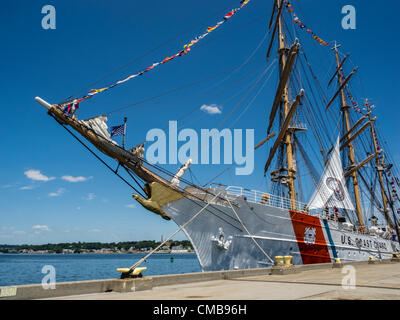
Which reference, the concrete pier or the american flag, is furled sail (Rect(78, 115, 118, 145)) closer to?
the american flag

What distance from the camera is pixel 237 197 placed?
16531 millimetres

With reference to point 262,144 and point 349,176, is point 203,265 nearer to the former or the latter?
point 262,144

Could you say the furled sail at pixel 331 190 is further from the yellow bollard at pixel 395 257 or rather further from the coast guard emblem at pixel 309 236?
the yellow bollard at pixel 395 257

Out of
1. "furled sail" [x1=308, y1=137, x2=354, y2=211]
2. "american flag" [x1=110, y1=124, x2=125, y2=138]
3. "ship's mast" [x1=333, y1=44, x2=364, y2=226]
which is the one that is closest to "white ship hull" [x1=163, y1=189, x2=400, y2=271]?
"furled sail" [x1=308, y1=137, x2=354, y2=211]

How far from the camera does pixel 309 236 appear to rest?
→ 19.9 meters

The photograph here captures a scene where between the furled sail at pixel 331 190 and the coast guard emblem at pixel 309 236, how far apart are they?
244 centimetres

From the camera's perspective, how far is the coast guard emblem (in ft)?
64.5

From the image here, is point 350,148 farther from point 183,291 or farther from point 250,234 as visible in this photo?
point 183,291

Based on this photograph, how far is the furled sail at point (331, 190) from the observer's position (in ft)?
76.6

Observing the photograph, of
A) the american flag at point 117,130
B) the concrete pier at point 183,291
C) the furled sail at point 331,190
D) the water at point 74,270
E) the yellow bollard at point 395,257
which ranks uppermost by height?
the american flag at point 117,130

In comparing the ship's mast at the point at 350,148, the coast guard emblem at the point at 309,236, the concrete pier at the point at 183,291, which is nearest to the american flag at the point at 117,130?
the concrete pier at the point at 183,291

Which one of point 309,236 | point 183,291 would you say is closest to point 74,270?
point 309,236

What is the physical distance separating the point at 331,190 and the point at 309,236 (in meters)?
6.55
